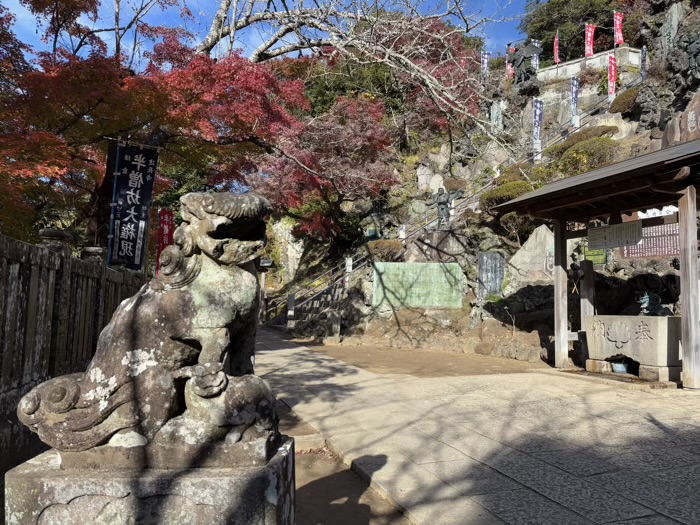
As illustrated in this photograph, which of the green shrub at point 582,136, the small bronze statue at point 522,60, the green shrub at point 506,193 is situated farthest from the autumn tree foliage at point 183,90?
the small bronze statue at point 522,60

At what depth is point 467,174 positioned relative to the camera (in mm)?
26031

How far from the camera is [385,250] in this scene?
18547 mm

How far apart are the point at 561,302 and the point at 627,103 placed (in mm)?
17752

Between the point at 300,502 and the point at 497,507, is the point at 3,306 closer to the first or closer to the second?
the point at 300,502

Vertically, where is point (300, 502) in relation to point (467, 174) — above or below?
below

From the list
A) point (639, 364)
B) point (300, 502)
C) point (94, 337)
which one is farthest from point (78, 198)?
point (639, 364)

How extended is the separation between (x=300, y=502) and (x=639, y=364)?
705 cm

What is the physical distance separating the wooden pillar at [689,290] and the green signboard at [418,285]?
28.0ft

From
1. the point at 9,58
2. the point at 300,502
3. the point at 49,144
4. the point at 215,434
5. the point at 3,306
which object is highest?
the point at 9,58

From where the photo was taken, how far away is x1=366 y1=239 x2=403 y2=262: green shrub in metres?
18.3

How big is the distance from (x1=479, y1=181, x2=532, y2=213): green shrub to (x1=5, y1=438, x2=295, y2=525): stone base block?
1502 cm

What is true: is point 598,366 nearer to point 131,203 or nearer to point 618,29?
point 131,203

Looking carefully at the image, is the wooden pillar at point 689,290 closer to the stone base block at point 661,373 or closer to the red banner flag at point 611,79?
the stone base block at point 661,373

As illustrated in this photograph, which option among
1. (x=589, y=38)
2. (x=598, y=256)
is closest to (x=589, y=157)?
(x=598, y=256)
